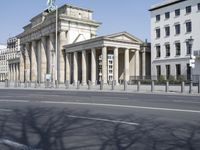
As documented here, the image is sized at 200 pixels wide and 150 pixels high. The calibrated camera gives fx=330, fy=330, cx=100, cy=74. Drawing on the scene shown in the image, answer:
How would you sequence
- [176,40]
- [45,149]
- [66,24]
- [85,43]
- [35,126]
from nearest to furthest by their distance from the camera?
[45,149]
[35,126]
[176,40]
[85,43]
[66,24]

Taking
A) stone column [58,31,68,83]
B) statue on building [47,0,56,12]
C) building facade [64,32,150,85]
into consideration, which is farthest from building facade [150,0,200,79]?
statue on building [47,0,56,12]

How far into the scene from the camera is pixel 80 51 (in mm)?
63312

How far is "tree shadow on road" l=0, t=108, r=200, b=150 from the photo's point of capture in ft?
22.4

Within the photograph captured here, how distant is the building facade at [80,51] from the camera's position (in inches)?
2250

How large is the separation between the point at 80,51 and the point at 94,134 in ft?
183

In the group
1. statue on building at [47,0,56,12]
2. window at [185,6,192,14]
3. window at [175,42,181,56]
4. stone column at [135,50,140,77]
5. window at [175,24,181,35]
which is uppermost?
statue on building at [47,0,56,12]

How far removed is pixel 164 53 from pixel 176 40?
352cm

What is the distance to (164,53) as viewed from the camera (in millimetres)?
56062

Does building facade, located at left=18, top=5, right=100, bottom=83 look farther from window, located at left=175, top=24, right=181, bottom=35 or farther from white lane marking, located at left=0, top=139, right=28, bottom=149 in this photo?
white lane marking, located at left=0, top=139, right=28, bottom=149

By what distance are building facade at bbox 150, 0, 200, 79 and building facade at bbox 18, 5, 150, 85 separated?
410cm

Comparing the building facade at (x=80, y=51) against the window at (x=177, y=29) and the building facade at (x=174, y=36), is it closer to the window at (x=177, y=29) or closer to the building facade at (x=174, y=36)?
the building facade at (x=174, y=36)

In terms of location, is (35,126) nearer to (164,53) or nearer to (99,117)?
(99,117)

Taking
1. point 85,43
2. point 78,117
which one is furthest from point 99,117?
point 85,43

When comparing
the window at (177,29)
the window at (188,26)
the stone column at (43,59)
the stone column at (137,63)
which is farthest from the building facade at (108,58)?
the stone column at (43,59)
